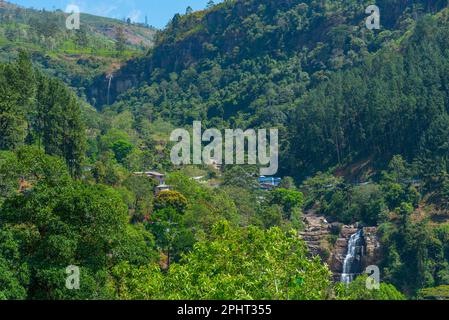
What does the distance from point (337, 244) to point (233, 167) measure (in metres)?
18.9

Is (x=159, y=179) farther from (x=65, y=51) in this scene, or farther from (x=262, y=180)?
(x=65, y=51)

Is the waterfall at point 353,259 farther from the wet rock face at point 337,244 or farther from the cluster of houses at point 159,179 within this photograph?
the cluster of houses at point 159,179

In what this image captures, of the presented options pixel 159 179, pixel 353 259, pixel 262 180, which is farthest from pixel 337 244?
pixel 262 180

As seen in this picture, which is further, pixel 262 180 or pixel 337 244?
pixel 262 180

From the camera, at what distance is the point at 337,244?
56.6m

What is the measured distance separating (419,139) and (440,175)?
24.2ft

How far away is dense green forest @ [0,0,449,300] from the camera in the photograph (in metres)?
24.8

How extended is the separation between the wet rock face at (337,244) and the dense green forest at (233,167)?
0.59 meters

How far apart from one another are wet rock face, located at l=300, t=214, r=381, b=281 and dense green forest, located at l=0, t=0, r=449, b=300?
594 mm

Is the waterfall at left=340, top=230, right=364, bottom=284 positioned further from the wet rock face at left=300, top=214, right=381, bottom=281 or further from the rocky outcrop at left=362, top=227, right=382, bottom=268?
the rocky outcrop at left=362, top=227, right=382, bottom=268

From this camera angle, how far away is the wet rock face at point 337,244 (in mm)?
54625

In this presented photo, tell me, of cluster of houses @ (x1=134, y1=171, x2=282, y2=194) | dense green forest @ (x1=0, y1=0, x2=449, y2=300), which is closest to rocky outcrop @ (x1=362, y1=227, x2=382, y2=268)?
dense green forest @ (x1=0, y1=0, x2=449, y2=300)

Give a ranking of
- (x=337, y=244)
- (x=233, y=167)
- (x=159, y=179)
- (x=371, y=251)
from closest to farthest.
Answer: (x=371, y=251) → (x=337, y=244) → (x=159, y=179) → (x=233, y=167)

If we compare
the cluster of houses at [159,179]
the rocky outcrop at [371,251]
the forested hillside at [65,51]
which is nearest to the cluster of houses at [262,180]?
the cluster of houses at [159,179]
